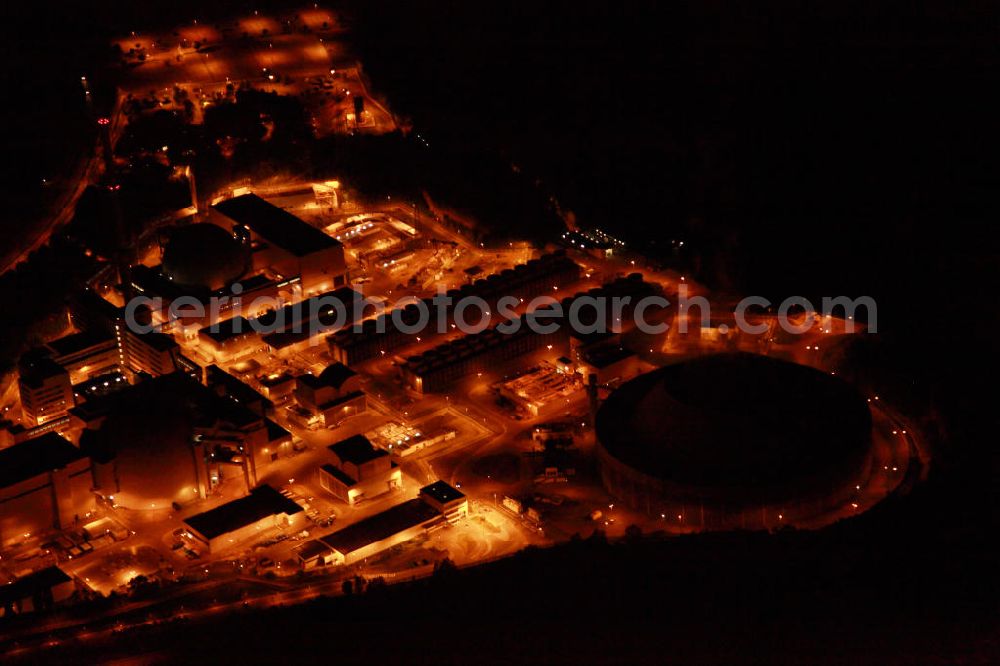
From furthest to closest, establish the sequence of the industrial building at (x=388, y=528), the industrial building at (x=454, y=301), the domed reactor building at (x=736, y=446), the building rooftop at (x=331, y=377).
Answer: the industrial building at (x=454, y=301)
the building rooftop at (x=331, y=377)
the domed reactor building at (x=736, y=446)
the industrial building at (x=388, y=528)

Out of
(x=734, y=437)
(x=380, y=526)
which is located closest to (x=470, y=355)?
(x=380, y=526)

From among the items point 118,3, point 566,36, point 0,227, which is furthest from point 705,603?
point 118,3

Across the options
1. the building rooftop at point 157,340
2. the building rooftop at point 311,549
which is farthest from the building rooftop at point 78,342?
the building rooftop at point 311,549

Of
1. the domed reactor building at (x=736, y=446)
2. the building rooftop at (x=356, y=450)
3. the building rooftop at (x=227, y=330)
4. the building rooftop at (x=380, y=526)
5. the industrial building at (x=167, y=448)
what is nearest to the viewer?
the building rooftop at (x=380, y=526)

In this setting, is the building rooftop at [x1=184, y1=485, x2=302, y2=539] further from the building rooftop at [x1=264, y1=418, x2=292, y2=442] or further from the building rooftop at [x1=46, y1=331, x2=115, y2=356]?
the building rooftop at [x1=46, y1=331, x2=115, y2=356]

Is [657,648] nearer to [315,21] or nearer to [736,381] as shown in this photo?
[736,381]

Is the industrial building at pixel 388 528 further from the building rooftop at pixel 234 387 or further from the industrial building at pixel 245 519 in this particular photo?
the building rooftop at pixel 234 387

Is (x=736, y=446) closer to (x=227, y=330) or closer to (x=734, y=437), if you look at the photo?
(x=734, y=437)
